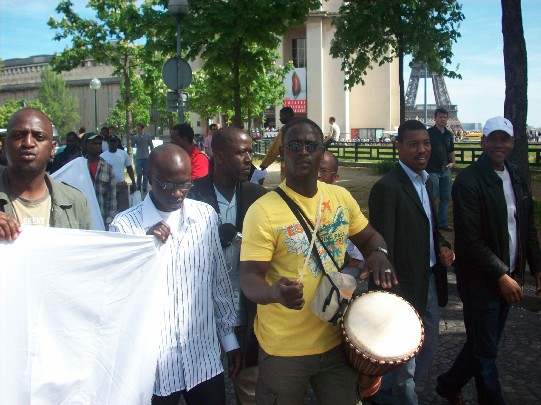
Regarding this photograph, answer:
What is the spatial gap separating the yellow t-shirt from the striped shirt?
0.92 ft

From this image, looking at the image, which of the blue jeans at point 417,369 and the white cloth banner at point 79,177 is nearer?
the blue jeans at point 417,369

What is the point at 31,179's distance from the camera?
2.70m

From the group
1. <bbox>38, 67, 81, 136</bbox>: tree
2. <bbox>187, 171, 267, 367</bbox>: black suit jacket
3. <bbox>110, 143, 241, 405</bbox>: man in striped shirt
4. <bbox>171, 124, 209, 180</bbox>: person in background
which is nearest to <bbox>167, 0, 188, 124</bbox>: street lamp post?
<bbox>171, 124, 209, 180</bbox>: person in background

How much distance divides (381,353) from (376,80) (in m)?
66.6

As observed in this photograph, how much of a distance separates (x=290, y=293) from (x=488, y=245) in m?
2.16

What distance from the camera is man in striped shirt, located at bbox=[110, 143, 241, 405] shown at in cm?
276

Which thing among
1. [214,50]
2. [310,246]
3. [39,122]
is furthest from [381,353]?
[214,50]

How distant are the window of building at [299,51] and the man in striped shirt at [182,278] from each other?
2567 inches

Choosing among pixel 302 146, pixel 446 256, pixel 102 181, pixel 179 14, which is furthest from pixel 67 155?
pixel 302 146

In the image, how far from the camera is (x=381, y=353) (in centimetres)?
264

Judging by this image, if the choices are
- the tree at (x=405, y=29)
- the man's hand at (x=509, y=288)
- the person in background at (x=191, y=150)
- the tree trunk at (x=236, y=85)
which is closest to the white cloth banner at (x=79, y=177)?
the person in background at (x=191, y=150)

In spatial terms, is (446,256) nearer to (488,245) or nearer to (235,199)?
(488,245)

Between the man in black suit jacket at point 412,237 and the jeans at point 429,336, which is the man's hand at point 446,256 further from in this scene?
the jeans at point 429,336

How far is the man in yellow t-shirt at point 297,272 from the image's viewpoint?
105 inches
